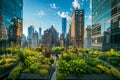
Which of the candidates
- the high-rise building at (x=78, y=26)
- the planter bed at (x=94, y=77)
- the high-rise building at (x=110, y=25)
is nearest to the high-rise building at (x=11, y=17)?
the high-rise building at (x=110, y=25)

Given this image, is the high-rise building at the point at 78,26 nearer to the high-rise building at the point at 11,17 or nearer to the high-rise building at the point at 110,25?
the high-rise building at the point at 11,17

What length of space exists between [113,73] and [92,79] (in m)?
1.96

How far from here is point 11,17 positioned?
7038 cm

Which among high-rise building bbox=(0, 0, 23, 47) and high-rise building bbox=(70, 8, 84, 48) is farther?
high-rise building bbox=(70, 8, 84, 48)

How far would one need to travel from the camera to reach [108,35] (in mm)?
54000

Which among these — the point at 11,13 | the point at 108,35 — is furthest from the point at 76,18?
the point at 108,35

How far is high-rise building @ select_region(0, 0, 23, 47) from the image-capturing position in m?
60.9

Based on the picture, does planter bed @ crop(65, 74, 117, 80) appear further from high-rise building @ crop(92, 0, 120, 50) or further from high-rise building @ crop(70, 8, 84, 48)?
high-rise building @ crop(70, 8, 84, 48)

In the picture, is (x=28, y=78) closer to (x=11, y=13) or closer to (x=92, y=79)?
(x=92, y=79)

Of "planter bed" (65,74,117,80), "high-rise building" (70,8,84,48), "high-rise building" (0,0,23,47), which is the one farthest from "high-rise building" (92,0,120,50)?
"high-rise building" (70,8,84,48)

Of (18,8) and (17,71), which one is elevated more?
(18,8)

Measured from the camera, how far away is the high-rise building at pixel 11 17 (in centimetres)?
6088

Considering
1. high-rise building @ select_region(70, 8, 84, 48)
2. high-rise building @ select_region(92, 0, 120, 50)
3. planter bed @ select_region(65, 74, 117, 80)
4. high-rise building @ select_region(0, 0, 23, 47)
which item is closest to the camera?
planter bed @ select_region(65, 74, 117, 80)

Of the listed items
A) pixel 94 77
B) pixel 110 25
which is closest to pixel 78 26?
pixel 110 25
